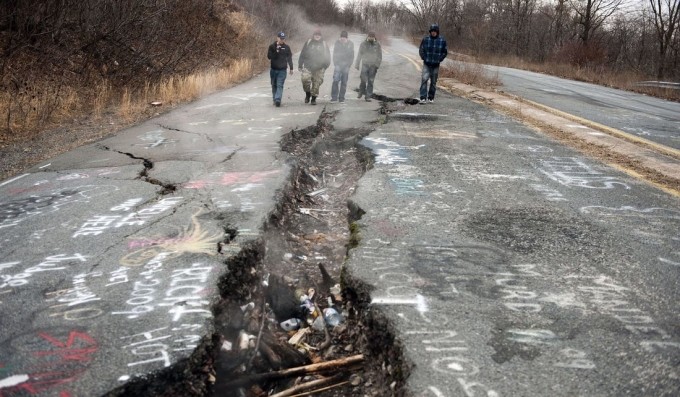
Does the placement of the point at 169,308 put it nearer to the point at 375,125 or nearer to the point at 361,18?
the point at 375,125

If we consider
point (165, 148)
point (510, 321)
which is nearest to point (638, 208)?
point (510, 321)

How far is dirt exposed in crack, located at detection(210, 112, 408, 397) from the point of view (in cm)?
260

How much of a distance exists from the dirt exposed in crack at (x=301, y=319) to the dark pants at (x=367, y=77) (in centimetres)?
660

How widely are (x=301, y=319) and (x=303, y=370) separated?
1.92 feet

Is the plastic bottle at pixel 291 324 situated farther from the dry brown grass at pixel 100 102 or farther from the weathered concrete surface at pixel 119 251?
the dry brown grass at pixel 100 102

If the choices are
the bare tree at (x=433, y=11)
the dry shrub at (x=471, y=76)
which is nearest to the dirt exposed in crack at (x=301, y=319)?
the dry shrub at (x=471, y=76)

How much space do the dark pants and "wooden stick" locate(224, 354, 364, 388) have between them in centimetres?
892

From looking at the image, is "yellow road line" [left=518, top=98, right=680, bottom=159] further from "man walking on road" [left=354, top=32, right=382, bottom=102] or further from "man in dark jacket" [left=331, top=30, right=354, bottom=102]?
"man in dark jacket" [left=331, top=30, right=354, bottom=102]

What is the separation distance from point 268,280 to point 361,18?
7198 centimetres

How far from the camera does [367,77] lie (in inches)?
439

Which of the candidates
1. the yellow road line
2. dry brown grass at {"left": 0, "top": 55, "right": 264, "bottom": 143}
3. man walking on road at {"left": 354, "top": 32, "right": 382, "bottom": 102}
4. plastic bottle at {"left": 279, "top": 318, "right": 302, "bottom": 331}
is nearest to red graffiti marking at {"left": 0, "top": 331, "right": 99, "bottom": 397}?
plastic bottle at {"left": 279, "top": 318, "right": 302, "bottom": 331}

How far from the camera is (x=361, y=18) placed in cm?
7062

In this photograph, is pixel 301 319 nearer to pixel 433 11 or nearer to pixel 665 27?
pixel 665 27

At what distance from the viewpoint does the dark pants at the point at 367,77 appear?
36.1 feet
